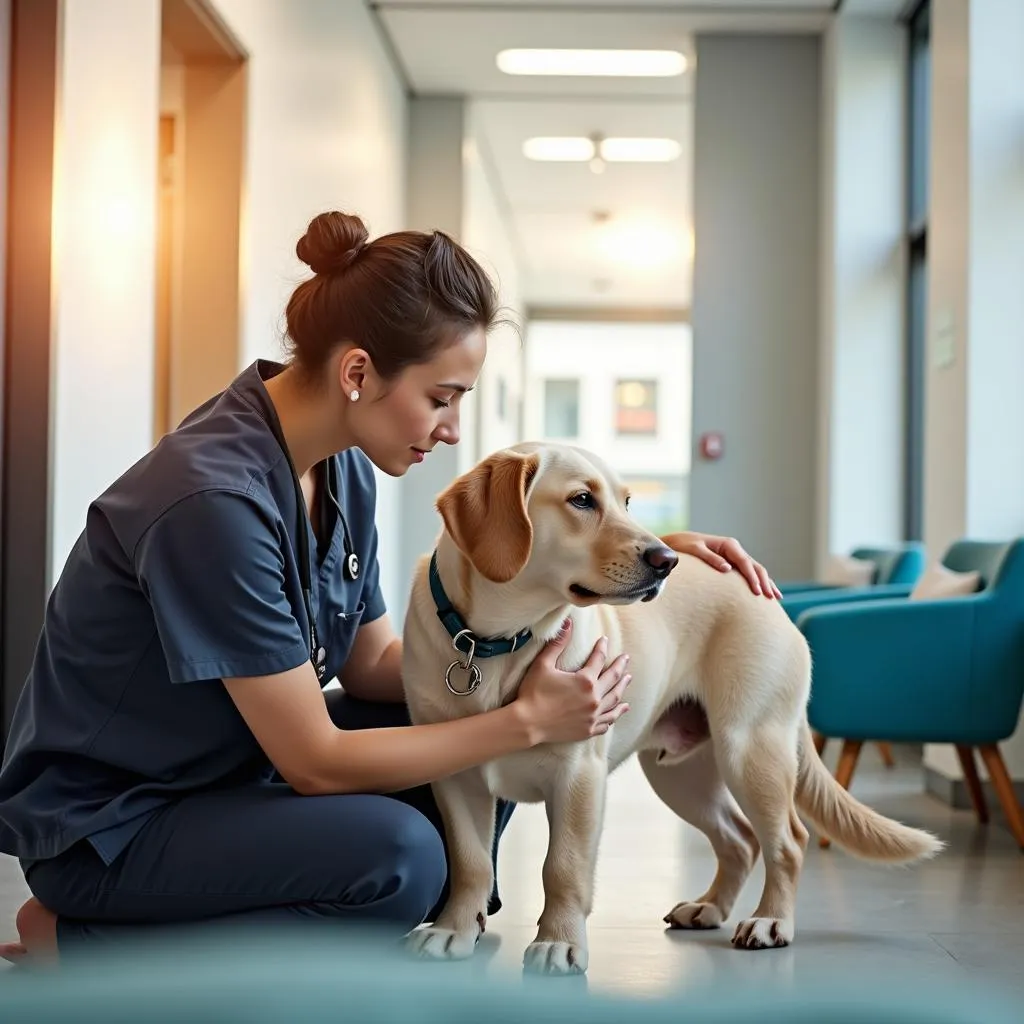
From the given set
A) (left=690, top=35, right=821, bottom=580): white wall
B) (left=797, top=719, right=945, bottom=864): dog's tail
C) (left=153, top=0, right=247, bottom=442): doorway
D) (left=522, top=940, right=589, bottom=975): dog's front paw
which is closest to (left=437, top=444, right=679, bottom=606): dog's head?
(left=522, top=940, right=589, bottom=975): dog's front paw

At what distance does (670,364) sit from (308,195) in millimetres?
10888

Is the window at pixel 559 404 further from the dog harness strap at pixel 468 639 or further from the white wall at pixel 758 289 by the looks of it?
the dog harness strap at pixel 468 639

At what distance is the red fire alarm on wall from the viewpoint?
6465 mm

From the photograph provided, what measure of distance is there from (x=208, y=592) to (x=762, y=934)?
1.11m

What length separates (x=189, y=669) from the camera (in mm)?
1530

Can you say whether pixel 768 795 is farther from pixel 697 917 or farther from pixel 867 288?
pixel 867 288

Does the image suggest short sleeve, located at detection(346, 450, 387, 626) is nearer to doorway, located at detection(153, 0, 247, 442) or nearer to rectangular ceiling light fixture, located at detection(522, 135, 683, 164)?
doorway, located at detection(153, 0, 247, 442)

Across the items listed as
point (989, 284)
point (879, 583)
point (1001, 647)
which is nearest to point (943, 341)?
point (989, 284)

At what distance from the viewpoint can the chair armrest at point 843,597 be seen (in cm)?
406

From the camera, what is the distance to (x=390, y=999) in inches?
13.4

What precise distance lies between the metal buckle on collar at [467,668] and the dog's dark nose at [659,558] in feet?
0.87

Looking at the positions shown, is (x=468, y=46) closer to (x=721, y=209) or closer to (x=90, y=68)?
(x=721, y=209)

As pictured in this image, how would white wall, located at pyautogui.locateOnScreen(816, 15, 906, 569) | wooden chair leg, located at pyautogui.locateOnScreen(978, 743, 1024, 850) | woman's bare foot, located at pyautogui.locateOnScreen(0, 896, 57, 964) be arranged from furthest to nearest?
white wall, located at pyautogui.locateOnScreen(816, 15, 906, 569) → wooden chair leg, located at pyautogui.locateOnScreen(978, 743, 1024, 850) → woman's bare foot, located at pyautogui.locateOnScreen(0, 896, 57, 964)

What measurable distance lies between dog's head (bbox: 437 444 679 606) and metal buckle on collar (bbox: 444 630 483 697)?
3.6 inches
